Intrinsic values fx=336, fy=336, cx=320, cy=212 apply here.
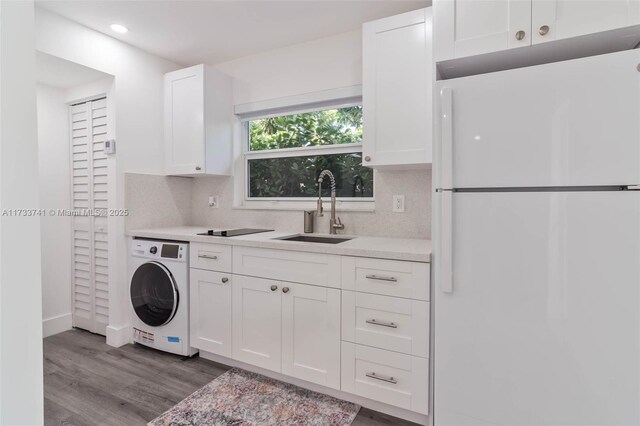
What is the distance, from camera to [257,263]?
2.19 meters

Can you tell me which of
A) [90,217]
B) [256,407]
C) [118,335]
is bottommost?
[256,407]

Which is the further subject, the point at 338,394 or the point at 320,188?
the point at 320,188

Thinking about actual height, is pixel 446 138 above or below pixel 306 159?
below

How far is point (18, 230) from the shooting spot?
1.76 ft

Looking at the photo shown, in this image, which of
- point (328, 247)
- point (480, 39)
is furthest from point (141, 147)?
point (480, 39)

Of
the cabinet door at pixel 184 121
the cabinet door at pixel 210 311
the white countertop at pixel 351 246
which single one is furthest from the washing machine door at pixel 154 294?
the cabinet door at pixel 184 121

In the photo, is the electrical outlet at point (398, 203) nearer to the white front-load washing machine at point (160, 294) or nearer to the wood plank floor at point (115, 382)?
the wood plank floor at point (115, 382)

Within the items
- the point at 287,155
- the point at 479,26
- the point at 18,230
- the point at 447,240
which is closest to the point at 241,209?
the point at 287,155

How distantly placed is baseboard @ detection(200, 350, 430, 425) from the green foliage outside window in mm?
1392

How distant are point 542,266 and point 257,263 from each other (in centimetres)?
155

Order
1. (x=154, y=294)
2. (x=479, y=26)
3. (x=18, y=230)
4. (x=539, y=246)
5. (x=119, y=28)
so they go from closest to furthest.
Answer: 1. (x=18, y=230)
2. (x=539, y=246)
3. (x=479, y=26)
4. (x=119, y=28)
5. (x=154, y=294)

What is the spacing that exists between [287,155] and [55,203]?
6.97 ft

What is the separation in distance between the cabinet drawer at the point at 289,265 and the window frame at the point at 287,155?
71 cm

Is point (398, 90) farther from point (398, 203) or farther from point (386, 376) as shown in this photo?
Answer: point (386, 376)
